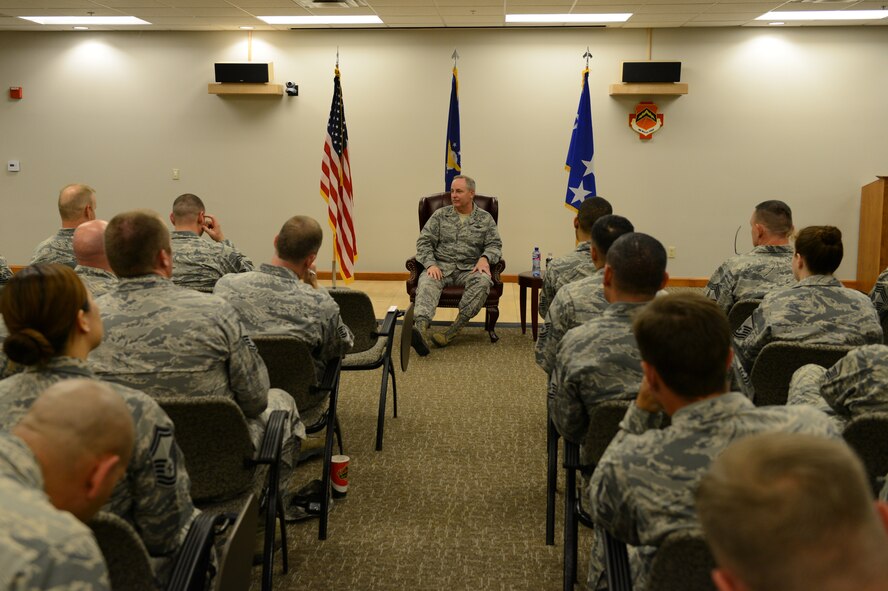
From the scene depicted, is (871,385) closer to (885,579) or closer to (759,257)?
(885,579)

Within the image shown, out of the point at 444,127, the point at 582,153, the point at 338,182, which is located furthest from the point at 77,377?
the point at 444,127

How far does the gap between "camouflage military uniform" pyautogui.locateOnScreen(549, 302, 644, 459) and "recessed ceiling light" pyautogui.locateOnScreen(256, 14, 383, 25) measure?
6.84m

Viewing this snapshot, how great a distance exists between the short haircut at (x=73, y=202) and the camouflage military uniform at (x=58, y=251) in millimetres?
84

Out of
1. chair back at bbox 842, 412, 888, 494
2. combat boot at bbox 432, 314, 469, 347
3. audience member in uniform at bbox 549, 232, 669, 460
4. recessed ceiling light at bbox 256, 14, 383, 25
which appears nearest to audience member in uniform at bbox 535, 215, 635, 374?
audience member in uniform at bbox 549, 232, 669, 460

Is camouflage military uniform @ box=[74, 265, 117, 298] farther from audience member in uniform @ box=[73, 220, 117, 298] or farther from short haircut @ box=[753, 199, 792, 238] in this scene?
short haircut @ box=[753, 199, 792, 238]

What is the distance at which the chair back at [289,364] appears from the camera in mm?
3248

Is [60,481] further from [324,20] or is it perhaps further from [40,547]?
[324,20]

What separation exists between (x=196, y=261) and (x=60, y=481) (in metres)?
3.61

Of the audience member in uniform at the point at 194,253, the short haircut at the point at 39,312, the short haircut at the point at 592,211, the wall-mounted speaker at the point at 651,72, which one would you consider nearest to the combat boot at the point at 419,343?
the audience member in uniform at the point at 194,253

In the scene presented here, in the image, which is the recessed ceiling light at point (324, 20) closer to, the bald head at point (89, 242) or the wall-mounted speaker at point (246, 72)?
the wall-mounted speaker at point (246, 72)

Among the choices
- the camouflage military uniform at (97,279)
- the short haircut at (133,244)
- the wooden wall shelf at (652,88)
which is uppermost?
the wooden wall shelf at (652,88)

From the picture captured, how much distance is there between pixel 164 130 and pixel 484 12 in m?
4.16

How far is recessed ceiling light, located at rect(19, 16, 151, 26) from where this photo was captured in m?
9.00

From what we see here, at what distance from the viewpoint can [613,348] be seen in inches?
103
